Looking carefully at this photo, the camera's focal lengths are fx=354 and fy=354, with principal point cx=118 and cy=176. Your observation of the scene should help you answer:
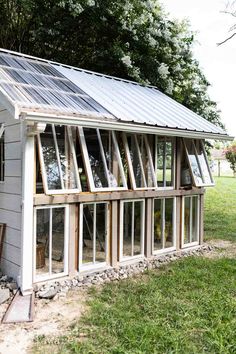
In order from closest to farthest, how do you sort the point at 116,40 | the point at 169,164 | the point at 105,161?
the point at 105,161 → the point at 169,164 → the point at 116,40

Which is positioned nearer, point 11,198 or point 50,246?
point 50,246

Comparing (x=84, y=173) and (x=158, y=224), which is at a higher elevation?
(x=84, y=173)

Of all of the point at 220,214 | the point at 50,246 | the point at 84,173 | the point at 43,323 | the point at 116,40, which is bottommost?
the point at 43,323

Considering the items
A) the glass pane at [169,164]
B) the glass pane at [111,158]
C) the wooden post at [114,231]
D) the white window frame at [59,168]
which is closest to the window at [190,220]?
the glass pane at [169,164]

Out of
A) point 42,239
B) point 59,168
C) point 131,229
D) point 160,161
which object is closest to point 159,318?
point 42,239

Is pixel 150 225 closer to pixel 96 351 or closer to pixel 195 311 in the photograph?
pixel 195 311

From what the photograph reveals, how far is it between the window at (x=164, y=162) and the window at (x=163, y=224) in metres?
0.37

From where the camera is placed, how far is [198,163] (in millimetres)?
7691

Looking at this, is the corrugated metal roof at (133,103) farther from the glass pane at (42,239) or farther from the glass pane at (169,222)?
the glass pane at (42,239)

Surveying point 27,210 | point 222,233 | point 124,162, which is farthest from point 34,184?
point 222,233

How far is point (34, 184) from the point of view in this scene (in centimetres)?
511

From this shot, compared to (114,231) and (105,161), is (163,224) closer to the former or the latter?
(114,231)

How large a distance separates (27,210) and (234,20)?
8669mm

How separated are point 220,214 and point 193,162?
633 cm
